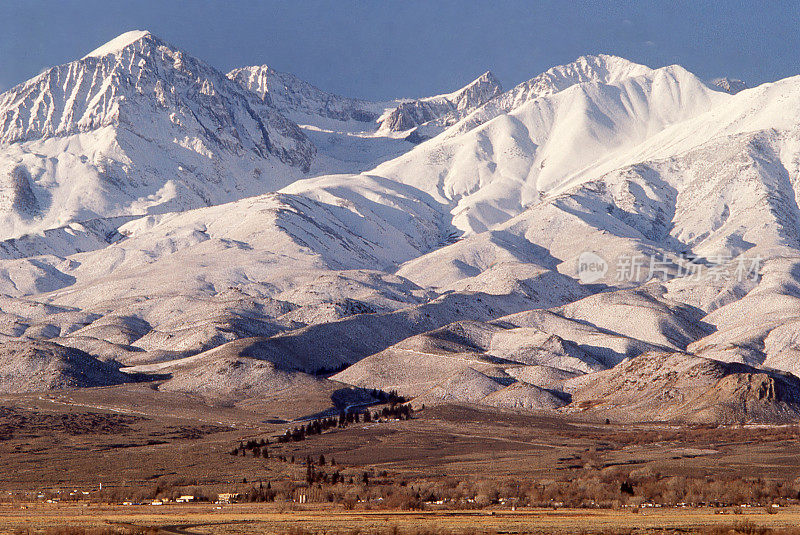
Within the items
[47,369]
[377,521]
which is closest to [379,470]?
[377,521]

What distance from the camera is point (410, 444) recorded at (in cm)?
9631

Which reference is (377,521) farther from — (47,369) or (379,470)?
(47,369)

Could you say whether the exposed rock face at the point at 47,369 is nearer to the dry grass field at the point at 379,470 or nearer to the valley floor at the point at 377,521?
the dry grass field at the point at 379,470

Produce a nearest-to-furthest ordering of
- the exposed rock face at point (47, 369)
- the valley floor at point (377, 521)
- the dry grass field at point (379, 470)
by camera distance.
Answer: the valley floor at point (377, 521)
the dry grass field at point (379, 470)
the exposed rock face at point (47, 369)

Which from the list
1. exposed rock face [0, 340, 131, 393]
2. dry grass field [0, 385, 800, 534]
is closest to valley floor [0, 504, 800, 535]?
dry grass field [0, 385, 800, 534]

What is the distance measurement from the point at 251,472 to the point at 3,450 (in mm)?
30139

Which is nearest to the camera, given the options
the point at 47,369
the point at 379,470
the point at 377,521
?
the point at 377,521

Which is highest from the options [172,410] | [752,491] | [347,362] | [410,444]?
[347,362]

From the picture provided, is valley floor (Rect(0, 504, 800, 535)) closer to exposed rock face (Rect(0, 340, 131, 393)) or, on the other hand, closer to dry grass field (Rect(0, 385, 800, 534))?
dry grass field (Rect(0, 385, 800, 534))

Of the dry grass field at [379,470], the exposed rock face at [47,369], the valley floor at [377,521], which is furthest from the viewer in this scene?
the exposed rock face at [47,369]

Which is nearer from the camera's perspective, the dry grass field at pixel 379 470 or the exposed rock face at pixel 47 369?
the dry grass field at pixel 379 470

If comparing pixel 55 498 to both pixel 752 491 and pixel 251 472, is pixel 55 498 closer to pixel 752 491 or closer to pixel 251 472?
pixel 251 472

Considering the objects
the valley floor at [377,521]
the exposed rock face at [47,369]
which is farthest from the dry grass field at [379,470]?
the exposed rock face at [47,369]

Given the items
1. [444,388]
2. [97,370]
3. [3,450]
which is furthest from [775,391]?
[97,370]
